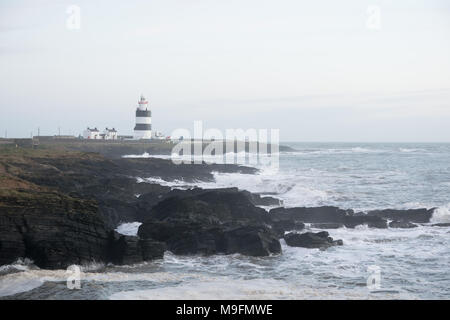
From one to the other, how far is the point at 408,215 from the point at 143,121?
229ft

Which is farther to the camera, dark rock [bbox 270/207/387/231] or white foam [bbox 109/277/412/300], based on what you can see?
dark rock [bbox 270/207/387/231]

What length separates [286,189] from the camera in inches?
1625

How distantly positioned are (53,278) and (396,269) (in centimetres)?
1075

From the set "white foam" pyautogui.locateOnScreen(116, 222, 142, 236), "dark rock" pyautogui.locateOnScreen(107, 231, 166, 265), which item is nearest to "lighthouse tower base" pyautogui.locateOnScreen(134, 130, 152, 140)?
"white foam" pyautogui.locateOnScreen(116, 222, 142, 236)

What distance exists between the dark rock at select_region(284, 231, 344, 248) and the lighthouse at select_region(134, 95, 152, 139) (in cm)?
6996

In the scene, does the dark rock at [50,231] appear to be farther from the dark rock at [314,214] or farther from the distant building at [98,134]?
the distant building at [98,134]

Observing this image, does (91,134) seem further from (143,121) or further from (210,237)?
(210,237)

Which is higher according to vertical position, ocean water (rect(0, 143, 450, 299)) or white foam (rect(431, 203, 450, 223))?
white foam (rect(431, 203, 450, 223))

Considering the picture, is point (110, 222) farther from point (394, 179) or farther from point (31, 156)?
point (394, 179)

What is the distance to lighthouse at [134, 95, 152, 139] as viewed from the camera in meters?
90.4

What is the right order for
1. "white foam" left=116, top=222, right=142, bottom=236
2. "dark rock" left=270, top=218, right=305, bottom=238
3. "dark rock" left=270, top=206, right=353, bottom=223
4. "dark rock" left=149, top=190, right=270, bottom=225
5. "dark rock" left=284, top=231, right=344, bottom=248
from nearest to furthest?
"dark rock" left=284, top=231, right=344, bottom=248
"dark rock" left=149, top=190, right=270, bottom=225
"white foam" left=116, top=222, right=142, bottom=236
"dark rock" left=270, top=218, right=305, bottom=238
"dark rock" left=270, top=206, right=353, bottom=223

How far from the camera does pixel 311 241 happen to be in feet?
72.6

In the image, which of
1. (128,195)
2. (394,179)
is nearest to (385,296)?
(128,195)

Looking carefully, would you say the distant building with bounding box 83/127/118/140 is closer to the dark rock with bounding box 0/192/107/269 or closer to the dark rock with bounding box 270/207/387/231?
the dark rock with bounding box 270/207/387/231
